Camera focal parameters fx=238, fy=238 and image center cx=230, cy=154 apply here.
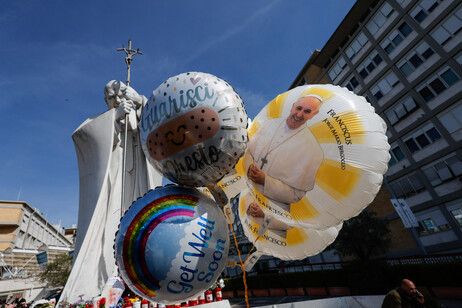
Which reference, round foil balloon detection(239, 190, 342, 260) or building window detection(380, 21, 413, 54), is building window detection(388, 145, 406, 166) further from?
round foil balloon detection(239, 190, 342, 260)

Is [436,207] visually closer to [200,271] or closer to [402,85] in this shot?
[402,85]

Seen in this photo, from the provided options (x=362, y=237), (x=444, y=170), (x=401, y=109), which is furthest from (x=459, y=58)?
(x=362, y=237)

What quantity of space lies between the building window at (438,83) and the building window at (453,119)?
5.72 feet

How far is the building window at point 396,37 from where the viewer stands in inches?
800

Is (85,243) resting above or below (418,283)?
above

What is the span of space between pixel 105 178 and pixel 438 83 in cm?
2333

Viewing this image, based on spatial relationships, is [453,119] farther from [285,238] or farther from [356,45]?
[285,238]

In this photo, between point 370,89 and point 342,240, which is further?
point 370,89

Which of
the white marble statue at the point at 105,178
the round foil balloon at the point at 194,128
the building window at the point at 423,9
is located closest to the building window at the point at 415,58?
the building window at the point at 423,9

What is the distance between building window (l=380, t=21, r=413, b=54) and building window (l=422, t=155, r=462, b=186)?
10886mm

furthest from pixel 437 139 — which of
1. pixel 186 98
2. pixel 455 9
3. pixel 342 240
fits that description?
pixel 186 98

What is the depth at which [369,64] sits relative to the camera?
23359mm

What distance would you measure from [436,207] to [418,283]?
9.88 meters

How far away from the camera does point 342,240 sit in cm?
1762
